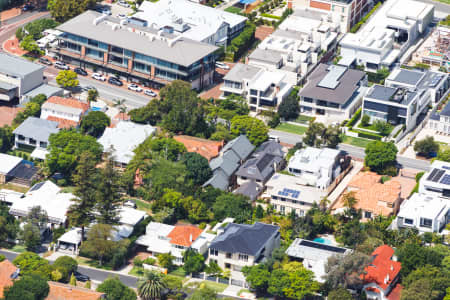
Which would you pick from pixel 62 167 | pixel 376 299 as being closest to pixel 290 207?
pixel 376 299

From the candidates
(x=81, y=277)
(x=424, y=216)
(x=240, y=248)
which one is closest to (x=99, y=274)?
(x=81, y=277)

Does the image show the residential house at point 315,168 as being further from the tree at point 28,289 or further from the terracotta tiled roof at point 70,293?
the tree at point 28,289

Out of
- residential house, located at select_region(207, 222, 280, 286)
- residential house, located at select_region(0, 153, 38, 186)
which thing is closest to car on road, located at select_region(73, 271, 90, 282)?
residential house, located at select_region(207, 222, 280, 286)

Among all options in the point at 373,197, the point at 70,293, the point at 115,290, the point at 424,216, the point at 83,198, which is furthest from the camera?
the point at 373,197

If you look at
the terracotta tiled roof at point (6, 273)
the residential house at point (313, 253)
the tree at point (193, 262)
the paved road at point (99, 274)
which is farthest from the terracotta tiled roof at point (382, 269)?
the terracotta tiled roof at point (6, 273)

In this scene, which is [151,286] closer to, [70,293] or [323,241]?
[70,293]

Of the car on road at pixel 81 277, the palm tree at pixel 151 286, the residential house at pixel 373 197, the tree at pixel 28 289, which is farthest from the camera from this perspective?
the residential house at pixel 373 197
